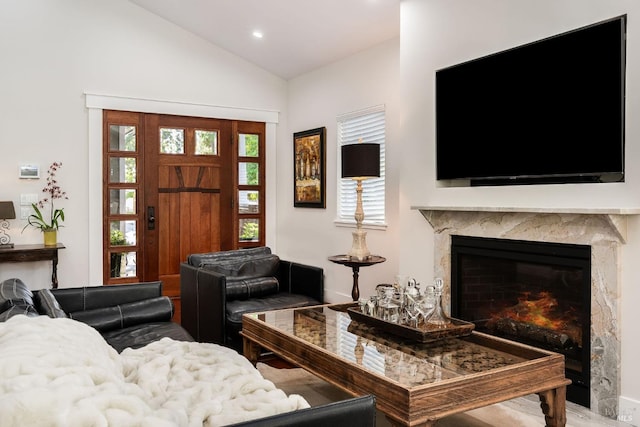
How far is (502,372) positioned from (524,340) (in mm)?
1508

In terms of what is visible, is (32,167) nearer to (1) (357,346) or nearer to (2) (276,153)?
(2) (276,153)

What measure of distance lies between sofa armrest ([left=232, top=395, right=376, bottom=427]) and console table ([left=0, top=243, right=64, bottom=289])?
185 inches

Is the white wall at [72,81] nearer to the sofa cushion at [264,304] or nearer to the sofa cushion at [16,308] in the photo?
the sofa cushion at [264,304]

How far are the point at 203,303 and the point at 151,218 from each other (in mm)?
2372

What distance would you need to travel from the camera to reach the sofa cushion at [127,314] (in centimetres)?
329

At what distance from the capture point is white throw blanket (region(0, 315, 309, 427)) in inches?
44.4

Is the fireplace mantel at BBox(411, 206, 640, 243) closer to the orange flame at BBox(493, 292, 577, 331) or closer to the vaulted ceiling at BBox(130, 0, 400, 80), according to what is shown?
the orange flame at BBox(493, 292, 577, 331)

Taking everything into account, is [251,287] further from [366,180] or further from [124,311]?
[366,180]

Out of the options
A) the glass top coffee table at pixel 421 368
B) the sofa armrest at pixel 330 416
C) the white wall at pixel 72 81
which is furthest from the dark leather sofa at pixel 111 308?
the white wall at pixel 72 81

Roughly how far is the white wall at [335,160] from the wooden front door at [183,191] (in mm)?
775

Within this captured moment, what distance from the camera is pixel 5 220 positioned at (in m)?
5.41

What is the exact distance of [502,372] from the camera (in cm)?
223

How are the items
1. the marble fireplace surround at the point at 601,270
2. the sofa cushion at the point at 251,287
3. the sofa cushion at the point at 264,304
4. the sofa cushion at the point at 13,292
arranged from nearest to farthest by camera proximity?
1. the sofa cushion at the point at 13,292
2. the marble fireplace surround at the point at 601,270
3. the sofa cushion at the point at 264,304
4. the sofa cushion at the point at 251,287

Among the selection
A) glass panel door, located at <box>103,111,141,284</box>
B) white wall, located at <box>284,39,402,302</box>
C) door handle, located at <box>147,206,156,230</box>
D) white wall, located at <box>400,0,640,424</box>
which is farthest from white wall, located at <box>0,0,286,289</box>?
white wall, located at <box>400,0,640,424</box>
